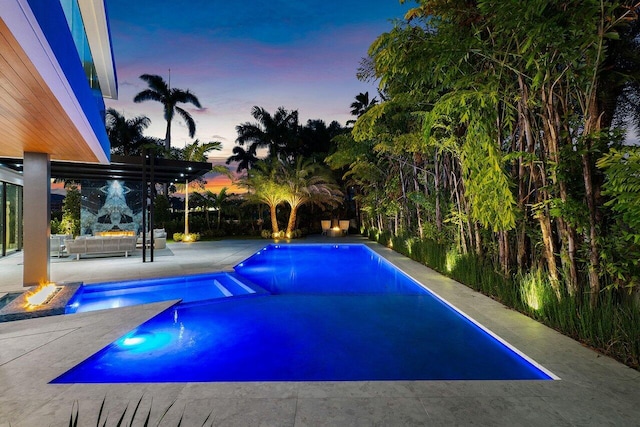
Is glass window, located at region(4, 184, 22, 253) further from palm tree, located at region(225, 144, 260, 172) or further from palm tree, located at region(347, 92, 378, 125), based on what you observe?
palm tree, located at region(347, 92, 378, 125)

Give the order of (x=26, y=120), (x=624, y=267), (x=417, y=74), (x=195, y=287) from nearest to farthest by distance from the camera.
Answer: (x=624, y=267) → (x=26, y=120) → (x=417, y=74) → (x=195, y=287)

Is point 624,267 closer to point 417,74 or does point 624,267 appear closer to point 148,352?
point 417,74

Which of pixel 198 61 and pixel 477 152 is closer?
pixel 477 152

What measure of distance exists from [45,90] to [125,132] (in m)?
30.0

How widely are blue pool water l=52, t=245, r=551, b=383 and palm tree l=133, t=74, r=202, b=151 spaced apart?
26017 mm

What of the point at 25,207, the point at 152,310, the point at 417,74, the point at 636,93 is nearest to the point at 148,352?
the point at 152,310

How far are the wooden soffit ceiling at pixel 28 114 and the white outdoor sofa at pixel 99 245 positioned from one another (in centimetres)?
445

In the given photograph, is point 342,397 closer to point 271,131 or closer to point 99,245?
point 99,245

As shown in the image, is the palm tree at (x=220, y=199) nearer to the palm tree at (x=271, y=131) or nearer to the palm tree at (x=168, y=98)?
the palm tree at (x=168, y=98)

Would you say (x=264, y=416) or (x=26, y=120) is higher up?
(x=26, y=120)

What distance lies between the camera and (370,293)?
771 cm

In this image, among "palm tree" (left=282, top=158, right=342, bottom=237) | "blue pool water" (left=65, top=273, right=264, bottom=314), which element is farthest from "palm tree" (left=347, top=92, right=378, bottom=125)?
"blue pool water" (left=65, top=273, right=264, bottom=314)

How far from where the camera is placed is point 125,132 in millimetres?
30359

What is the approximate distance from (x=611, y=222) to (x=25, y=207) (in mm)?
10263
